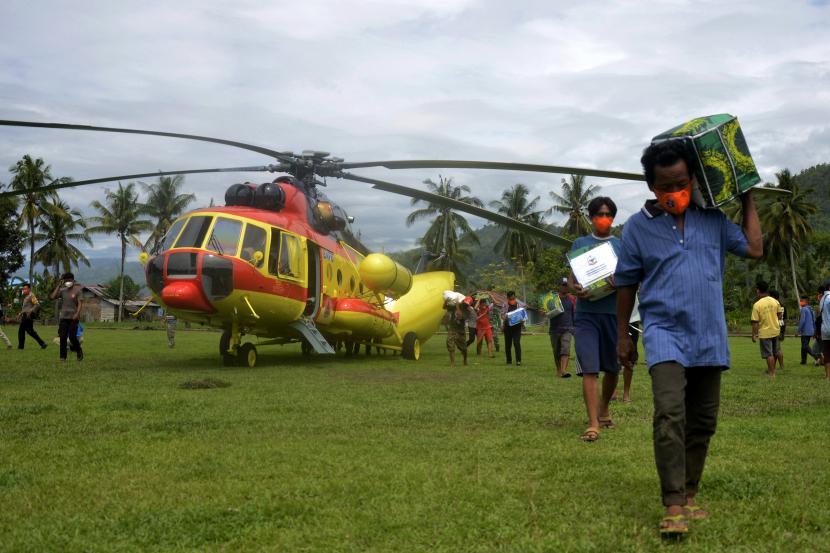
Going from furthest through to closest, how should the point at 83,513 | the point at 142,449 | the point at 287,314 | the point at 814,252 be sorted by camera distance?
1. the point at 814,252
2. the point at 287,314
3. the point at 142,449
4. the point at 83,513

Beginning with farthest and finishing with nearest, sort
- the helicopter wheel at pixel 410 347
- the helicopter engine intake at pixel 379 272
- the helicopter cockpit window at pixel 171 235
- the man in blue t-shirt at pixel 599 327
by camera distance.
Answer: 1. the helicopter wheel at pixel 410 347
2. the helicopter engine intake at pixel 379 272
3. the helicopter cockpit window at pixel 171 235
4. the man in blue t-shirt at pixel 599 327

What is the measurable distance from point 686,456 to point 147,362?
12.3 m

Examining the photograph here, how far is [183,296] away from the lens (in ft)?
39.2

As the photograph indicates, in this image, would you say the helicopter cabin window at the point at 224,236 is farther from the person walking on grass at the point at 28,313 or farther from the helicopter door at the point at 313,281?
the person walking on grass at the point at 28,313

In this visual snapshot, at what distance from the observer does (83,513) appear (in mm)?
3820

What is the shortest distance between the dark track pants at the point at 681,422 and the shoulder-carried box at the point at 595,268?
2372mm

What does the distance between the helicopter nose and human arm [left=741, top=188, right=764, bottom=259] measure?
31.6ft

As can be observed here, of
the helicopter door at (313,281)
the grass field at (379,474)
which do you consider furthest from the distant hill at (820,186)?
the grass field at (379,474)

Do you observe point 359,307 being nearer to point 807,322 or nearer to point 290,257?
point 290,257

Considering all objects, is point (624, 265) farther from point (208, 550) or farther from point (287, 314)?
point (287, 314)

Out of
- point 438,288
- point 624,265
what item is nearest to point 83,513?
point 624,265

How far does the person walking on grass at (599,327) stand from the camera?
6398 mm

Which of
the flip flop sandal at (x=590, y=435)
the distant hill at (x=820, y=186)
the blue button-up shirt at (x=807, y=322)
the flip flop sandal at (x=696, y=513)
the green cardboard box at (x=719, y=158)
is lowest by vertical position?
the flip flop sandal at (x=696, y=513)

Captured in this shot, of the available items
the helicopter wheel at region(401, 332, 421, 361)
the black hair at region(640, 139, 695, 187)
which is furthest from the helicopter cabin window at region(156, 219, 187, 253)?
the black hair at region(640, 139, 695, 187)
